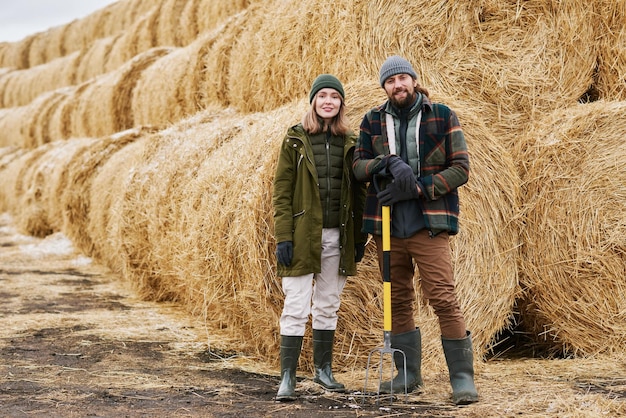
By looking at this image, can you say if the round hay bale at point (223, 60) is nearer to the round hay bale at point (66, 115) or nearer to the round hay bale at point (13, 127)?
the round hay bale at point (66, 115)

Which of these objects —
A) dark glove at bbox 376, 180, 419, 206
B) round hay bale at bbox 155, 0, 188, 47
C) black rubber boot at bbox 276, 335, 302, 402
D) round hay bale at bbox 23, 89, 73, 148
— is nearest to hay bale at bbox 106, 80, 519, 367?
black rubber boot at bbox 276, 335, 302, 402

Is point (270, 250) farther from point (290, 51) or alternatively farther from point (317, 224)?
point (290, 51)

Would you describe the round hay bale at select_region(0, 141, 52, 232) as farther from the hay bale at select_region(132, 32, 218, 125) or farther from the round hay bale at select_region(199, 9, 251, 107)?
the round hay bale at select_region(199, 9, 251, 107)

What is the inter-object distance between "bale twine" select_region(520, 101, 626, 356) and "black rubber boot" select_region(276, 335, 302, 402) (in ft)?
5.27

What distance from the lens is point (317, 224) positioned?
3.91 metres

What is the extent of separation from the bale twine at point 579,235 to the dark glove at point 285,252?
5.34 ft

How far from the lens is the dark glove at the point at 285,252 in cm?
385

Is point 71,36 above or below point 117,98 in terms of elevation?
above

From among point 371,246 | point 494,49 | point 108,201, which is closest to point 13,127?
point 108,201

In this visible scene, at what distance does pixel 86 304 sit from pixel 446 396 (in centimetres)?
368

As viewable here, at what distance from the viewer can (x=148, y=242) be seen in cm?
666

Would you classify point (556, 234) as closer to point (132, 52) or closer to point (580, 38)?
point (580, 38)

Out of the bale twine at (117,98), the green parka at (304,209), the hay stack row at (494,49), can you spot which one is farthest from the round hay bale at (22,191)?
the green parka at (304,209)

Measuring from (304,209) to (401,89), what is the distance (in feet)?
2.61
